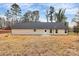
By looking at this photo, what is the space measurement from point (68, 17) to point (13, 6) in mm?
582

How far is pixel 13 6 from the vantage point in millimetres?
2527

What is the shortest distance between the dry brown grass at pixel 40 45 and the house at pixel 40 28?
0.05m

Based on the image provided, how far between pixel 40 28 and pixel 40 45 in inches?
6.9

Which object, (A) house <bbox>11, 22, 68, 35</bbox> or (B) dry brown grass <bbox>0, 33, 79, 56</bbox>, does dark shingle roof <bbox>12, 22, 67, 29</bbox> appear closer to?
(A) house <bbox>11, 22, 68, 35</bbox>

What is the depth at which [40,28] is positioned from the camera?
2.53m

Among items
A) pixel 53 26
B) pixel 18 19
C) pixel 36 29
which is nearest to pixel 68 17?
pixel 53 26

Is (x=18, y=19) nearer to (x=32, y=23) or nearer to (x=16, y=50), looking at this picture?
(x=32, y=23)

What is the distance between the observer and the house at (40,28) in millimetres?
2512

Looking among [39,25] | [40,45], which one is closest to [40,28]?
[39,25]

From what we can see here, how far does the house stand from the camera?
2512 mm

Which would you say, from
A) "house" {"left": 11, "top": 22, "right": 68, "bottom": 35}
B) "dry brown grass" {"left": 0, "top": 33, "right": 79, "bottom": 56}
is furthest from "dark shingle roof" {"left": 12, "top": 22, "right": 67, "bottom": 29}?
"dry brown grass" {"left": 0, "top": 33, "right": 79, "bottom": 56}

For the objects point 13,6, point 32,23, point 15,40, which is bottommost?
point 15,40

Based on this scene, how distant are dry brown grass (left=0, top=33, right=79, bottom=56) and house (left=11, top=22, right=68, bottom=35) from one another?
0.17 ft

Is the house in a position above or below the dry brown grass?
above
